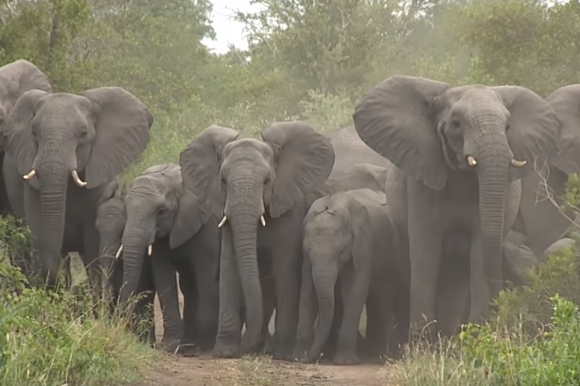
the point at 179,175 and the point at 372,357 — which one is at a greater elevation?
the point at 179,175

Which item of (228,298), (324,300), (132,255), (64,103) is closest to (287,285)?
(228,298)

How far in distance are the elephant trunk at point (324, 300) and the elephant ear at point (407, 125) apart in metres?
1.10

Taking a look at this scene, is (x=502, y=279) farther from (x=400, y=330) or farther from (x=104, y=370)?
(x=104, y=370)

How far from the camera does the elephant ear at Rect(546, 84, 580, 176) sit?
11.7 meters

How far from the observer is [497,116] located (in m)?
9.62

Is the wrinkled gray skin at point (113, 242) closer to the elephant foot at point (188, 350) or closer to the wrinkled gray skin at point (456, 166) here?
the elephant foot at point (188, 350)

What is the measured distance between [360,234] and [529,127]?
1.69m

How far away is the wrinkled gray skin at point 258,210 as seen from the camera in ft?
34.2

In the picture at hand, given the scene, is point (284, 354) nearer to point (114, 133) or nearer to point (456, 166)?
point (456, 166)

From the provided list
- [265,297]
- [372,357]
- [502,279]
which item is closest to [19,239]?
[265,297]

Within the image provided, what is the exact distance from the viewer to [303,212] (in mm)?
11414

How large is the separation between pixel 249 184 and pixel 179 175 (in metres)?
1.83

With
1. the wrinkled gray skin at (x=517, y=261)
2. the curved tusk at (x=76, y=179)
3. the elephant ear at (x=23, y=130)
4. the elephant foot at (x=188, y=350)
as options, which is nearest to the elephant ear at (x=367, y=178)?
the wrinkled gray skin at (x=517, y=261)

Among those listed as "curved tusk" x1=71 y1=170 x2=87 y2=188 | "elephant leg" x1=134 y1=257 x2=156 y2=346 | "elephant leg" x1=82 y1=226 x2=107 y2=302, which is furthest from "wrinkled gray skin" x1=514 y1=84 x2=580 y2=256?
"curved tusk" x1=71 y1=170 x2=87 y2=188
